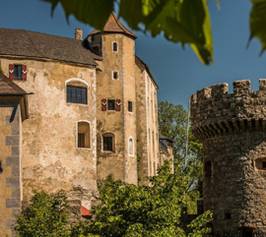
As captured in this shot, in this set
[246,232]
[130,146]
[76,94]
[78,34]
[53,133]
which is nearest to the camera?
[246,232]

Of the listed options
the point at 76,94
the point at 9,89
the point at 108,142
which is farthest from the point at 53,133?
the point at 9,89

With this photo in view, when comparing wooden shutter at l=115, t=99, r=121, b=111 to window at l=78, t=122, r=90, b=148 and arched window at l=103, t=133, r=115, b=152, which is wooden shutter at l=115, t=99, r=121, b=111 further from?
window at l=78, t=122, r=90, b=148

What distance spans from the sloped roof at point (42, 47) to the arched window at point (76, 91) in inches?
48.5

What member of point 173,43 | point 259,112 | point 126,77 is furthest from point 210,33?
point 126,77

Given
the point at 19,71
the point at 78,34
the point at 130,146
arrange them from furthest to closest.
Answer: the point at 78,34, the point at 130,146, the point at 19,71

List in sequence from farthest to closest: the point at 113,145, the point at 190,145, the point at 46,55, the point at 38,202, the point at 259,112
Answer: the point at 190,145 < the point at 113,145 < the point at 46,55 < the point at 38,202 < the point at 259,112

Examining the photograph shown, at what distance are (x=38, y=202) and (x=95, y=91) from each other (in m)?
11.4

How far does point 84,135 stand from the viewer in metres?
38.5

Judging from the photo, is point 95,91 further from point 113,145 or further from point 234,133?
point 234,133

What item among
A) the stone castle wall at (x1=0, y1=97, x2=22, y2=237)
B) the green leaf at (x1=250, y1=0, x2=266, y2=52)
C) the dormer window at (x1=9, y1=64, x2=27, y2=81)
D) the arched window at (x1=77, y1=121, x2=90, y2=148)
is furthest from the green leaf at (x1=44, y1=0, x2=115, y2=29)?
the arched window at (x1=77, y1=121, x2=90, y2=148)

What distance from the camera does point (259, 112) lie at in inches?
1043

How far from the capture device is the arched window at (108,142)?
40.2m

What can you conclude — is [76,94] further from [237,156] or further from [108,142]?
[237,156]

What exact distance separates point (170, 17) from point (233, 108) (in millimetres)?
25884
